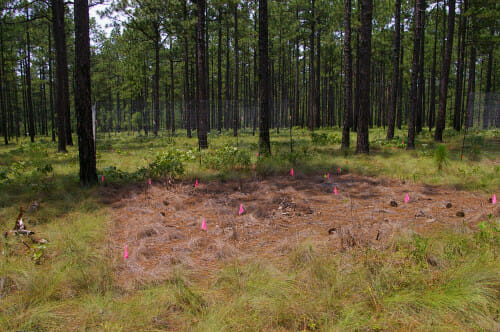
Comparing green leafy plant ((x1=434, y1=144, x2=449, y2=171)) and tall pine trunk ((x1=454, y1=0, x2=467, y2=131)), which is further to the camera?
tall pine trunk ((x1=454, y1=0, x2=467, y2=131))

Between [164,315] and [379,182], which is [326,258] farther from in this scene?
[379,182]

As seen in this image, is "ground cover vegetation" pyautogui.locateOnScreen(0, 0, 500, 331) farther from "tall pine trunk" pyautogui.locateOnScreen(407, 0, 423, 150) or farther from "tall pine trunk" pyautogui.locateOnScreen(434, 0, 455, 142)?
"tall pine trunk" pyautogui.locateOnScreen(434, 0, 455, 142)

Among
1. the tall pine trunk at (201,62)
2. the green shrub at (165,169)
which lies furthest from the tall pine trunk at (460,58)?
the green shrub at (165,169)

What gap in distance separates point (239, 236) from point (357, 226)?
5.22 feet

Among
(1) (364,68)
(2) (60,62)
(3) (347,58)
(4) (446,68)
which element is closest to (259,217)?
(1) (364,68)

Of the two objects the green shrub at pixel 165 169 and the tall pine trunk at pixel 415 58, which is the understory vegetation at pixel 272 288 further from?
the tall pine trunk at pixel 415 58

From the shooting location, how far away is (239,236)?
12.6ft

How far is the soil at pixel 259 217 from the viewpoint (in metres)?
3.31

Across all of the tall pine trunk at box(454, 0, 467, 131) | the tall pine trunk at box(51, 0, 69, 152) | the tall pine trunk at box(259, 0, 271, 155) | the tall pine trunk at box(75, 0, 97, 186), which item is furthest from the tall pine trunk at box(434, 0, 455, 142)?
the tall pine trunk at box(51, 0, 69, 152)

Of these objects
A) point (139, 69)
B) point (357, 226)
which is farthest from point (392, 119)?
point (139, 69)

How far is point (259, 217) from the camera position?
4.54 metres

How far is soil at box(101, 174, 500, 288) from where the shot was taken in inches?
130

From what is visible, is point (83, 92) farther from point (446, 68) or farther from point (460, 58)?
point (460, 58)

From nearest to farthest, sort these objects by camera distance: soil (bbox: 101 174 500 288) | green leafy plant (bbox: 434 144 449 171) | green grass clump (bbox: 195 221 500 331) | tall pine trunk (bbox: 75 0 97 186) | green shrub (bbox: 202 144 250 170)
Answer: green grass clump (bbox: 195 221 500 331)
soil (bbox: 101 174 500 288)
tall pine trunk (bbox: 75 0 97 186)
green leafy plant (bbox: 434 144 449 171)
green shrub (bbox: 202 144 250 170)
